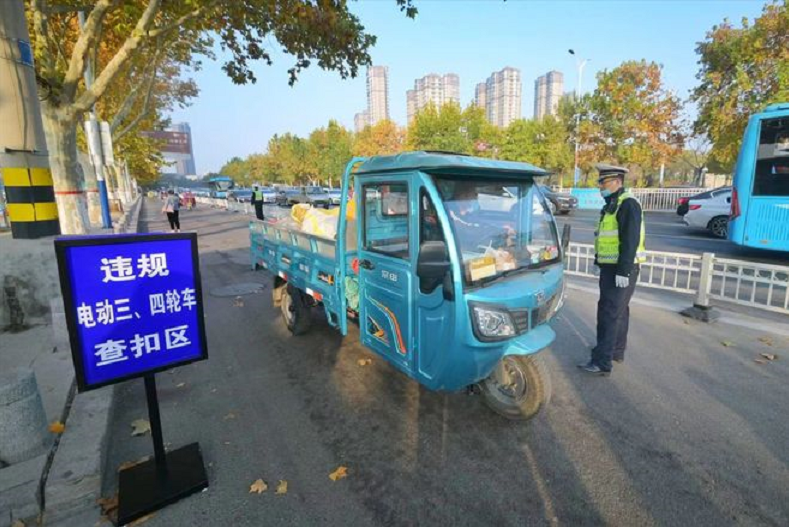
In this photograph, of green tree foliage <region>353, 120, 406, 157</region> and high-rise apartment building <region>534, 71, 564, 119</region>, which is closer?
green tree foliage <region>353, 120, 406, 157</region>

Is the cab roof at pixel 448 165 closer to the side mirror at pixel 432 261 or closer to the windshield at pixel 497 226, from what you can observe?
the windshield at pixel 497 226

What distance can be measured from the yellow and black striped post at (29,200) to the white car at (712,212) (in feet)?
58.2

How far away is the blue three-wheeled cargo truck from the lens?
3041mm

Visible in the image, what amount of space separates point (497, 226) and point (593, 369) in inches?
83.7

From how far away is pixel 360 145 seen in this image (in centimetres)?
5278

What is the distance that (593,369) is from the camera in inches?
175

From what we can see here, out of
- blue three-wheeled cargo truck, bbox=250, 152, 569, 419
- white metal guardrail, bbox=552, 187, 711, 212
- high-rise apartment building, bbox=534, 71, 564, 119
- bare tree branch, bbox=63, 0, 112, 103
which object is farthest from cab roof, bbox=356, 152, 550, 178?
high-rise apartment building, bbox=534, 71, 564, 119

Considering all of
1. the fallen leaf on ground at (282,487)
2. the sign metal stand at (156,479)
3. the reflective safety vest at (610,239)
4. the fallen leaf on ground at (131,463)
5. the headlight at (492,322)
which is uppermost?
the reflective safety vest at (610,239)

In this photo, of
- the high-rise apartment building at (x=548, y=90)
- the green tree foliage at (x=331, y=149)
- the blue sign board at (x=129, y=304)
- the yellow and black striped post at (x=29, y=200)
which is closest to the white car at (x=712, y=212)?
the blue sign board at (x=129, y=304)

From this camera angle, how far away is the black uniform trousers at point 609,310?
433 centimetres

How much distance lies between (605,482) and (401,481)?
1.41 metres

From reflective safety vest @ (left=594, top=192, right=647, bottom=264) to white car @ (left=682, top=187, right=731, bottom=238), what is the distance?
12.5m

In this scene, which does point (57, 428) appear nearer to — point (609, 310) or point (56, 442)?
point (56, 442)

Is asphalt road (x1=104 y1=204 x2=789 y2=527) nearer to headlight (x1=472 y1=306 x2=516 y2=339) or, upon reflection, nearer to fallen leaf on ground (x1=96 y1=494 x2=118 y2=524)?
fallen leaf on ground (x1=96 y1=494 x2=118 y2=524)
